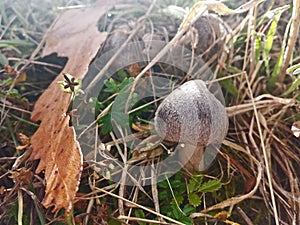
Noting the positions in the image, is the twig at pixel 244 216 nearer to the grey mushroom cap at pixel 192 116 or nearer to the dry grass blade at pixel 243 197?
the dry grass blade at pixel 243 197

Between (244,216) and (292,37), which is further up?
(292,37)

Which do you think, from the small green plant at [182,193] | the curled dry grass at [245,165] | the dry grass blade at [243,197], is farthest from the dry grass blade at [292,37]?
the small green plant at [182,193]

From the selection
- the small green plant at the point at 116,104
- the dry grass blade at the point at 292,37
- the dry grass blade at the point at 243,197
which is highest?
the dry grass blade at the point at 292,37

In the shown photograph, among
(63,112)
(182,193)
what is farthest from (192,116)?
(63,112)

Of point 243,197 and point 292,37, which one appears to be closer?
point 243,197

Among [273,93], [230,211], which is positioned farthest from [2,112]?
[273,93]

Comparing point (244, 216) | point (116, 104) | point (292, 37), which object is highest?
point (292, 37)

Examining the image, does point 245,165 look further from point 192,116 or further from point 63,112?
point 63,112
